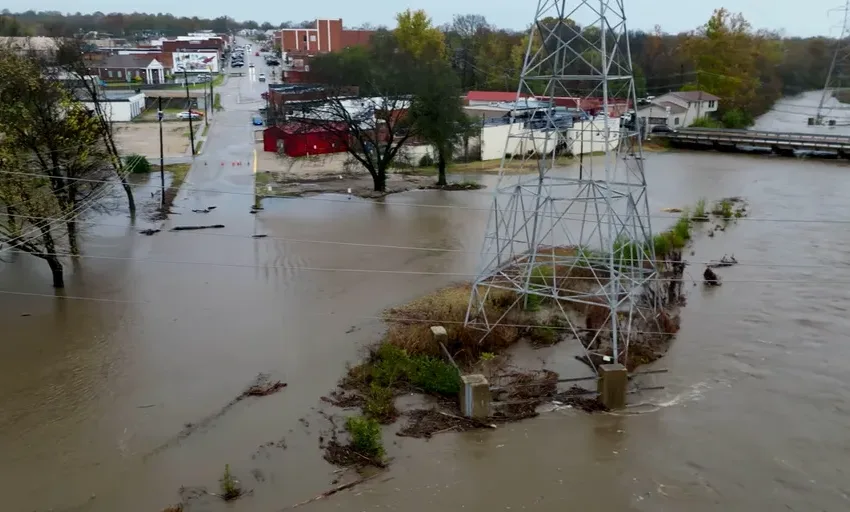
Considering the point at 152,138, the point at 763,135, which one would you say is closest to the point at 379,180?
the point at 152,138

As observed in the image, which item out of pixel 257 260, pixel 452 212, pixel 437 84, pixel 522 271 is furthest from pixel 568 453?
pixel 437 84

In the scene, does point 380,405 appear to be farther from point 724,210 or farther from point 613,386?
point 724,210

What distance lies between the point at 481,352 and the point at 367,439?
3555mm

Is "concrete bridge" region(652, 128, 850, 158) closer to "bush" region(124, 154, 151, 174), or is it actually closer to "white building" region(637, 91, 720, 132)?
"white building" region(637, 91, 720, 132)

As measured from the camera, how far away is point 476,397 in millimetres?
9875

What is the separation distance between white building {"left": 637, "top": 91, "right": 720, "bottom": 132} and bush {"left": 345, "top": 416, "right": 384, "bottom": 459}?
3622 centimetres

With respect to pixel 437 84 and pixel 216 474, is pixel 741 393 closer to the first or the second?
pixel 216 474

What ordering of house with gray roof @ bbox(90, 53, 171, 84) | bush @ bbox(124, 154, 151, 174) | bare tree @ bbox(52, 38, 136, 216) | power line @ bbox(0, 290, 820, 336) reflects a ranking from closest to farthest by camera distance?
power line @ bbox(0, 290, 820, 336) → bare tree @ bbox(52, 38, 136, 216) → bush @ bbox(124, 154, 151, 174) → house with gray roof @ bbox(90, 53, 171, 84)

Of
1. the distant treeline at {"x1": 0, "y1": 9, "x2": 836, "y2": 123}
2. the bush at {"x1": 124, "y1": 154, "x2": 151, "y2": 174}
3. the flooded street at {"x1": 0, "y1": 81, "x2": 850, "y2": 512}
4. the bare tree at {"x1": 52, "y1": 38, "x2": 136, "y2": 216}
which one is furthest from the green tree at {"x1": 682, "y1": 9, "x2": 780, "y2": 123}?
the bare tree at {"x1": 52, "y1": 38, "x2": 136, "y2": 216}

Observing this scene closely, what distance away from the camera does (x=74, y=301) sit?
578 inches

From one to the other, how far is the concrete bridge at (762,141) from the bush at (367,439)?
116 feet

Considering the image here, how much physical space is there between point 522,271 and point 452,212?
8.54 metres

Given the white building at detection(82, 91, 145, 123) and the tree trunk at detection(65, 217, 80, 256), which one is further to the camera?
the white building at detection(82, 91, 145, 123)

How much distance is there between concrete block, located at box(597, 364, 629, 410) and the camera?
1021cm
